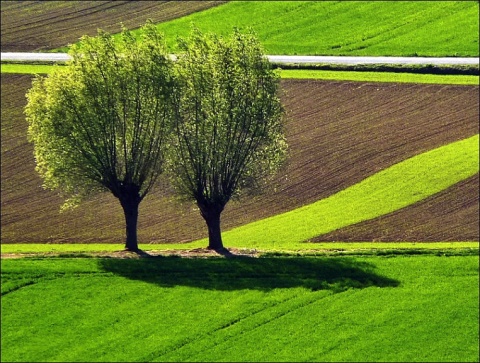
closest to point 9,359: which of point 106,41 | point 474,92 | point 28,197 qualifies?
point 106,41

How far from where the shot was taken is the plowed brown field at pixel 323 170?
77125 mm

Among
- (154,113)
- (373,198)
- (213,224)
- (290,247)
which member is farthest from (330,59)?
(154,113)

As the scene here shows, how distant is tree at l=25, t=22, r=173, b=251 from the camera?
6969 cm

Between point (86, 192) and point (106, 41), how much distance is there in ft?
31.4

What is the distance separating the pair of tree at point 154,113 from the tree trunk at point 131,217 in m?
0.66

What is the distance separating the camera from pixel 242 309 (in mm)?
60875

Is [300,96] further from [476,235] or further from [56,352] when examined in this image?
[56,352]

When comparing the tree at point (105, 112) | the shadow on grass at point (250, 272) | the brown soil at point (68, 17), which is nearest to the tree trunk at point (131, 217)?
the tree at point (105, 112)

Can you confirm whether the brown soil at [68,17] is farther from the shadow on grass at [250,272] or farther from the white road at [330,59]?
the shadow on grass at [250,272]

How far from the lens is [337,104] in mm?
98625

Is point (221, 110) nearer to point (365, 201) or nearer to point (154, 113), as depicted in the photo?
point (154, 113)

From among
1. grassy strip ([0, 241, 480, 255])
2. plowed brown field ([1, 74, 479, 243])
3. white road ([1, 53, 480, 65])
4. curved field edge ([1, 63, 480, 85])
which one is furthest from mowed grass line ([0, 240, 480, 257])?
white road ([1, 53, 480, 65])

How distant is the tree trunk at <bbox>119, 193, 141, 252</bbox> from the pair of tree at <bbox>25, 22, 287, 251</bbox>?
66 cm

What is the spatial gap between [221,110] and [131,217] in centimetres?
901
